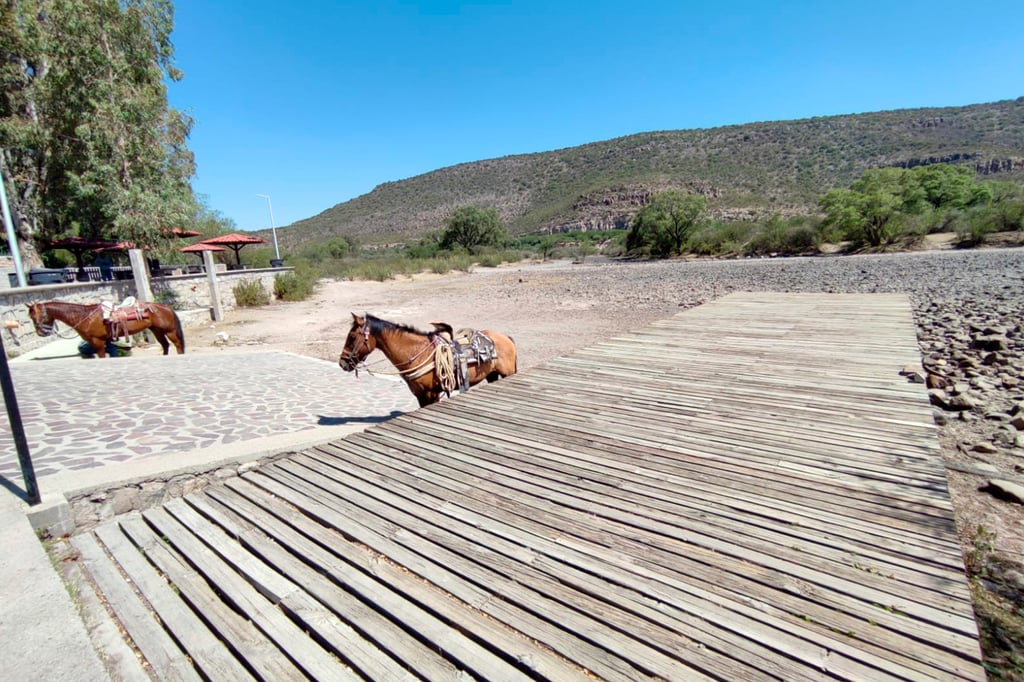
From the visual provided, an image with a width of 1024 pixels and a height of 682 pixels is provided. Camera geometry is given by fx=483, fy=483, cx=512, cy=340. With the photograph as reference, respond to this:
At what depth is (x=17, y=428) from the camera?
2994mm

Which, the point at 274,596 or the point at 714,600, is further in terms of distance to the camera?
the point at 274,596

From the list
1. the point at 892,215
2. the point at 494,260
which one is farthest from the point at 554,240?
the point at 892,215

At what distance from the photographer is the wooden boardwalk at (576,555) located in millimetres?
1692

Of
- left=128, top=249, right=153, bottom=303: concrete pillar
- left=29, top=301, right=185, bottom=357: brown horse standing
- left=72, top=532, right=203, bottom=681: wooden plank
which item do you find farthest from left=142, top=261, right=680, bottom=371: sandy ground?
left=72, top=532, right=203, bottom=681: wooden plank

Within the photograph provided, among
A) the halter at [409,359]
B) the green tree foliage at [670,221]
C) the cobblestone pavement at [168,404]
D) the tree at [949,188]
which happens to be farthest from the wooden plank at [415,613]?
the tree at [949,188]

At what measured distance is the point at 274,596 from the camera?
6.90 feet

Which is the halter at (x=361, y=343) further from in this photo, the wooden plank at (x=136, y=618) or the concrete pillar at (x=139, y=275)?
the concrete pillar at (x=139, y=275)

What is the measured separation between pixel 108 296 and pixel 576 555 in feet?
54.9

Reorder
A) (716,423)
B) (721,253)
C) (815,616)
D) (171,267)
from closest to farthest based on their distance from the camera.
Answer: (815,616), (716,423), (171,267), (721,253)

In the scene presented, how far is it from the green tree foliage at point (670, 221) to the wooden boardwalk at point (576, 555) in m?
48.6

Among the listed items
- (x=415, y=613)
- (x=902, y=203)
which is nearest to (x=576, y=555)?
(x=415, y=613)

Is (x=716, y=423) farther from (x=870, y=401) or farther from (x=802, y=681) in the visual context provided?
(x=802, y=681)

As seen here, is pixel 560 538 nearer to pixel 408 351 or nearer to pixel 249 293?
pixel 408 351

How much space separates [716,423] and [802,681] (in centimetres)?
236
